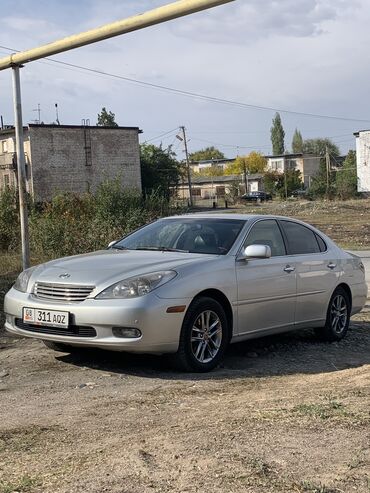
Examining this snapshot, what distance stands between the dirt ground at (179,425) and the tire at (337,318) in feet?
3.28

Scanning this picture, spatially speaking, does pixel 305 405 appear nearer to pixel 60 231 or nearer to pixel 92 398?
pixel 92 398

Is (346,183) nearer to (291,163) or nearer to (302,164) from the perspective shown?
(302,164)

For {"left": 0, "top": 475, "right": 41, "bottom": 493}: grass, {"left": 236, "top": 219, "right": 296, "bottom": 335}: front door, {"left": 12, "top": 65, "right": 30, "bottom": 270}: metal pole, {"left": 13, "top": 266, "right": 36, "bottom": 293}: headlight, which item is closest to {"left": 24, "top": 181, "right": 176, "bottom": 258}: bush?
{"left": 12, "top": 65, "right": 30, "bottom": 270}: metal pole

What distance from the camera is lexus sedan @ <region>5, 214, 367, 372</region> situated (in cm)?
588

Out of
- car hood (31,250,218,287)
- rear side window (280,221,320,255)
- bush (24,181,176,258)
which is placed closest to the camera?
car hood (31,250,218,287)

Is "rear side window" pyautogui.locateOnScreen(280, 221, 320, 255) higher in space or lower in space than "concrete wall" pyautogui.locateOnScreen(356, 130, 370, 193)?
lower

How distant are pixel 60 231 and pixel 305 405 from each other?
38.6ft

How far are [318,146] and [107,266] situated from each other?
131 metres

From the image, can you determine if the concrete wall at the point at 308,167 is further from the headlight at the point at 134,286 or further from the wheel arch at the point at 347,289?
the headlight at the point at 134,286

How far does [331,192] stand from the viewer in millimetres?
75062

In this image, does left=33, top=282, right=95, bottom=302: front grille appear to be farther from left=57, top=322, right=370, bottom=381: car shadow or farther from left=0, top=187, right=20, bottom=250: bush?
left=0, top=187, right=20, bottom=250: bush

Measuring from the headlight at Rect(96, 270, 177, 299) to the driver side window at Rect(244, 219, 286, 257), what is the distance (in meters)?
1.46

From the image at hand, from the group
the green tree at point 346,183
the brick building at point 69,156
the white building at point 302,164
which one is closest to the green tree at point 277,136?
the white building at point 302,164

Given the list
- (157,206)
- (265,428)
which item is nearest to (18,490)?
(265,428)
